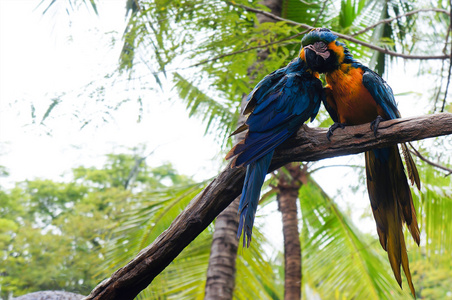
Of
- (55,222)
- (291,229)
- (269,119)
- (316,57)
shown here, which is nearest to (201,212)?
(269,119)

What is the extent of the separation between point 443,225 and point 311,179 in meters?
1.64

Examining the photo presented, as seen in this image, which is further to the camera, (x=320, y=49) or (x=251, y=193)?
(x=320, y=49)

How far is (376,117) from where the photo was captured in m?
1.94

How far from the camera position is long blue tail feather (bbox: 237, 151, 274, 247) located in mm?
1613

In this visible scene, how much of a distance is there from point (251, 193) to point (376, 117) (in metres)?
0.77

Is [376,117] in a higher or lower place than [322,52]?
lower

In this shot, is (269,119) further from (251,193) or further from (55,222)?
(55,222)

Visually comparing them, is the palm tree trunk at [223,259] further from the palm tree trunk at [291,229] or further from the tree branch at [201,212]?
the palm tree trunk at [291,229]

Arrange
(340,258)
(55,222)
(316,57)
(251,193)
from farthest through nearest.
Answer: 1. (55,222)
2. (340,258)
3. (316,57)
4. (251,193)

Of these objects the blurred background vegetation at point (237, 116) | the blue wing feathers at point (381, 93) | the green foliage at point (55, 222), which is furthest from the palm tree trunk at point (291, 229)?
the blue wing feathers at point (381, 93)

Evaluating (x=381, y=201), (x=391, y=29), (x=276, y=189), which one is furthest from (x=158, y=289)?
(x=391, y=29)

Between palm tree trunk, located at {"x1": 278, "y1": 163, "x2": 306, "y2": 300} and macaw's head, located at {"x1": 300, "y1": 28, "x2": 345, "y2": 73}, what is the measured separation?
9.10 feet

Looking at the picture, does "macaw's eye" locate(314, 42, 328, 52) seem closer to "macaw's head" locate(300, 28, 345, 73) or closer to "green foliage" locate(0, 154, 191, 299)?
"macaw's head" locate(300, 28, 345, 73)

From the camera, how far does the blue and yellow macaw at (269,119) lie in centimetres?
167
